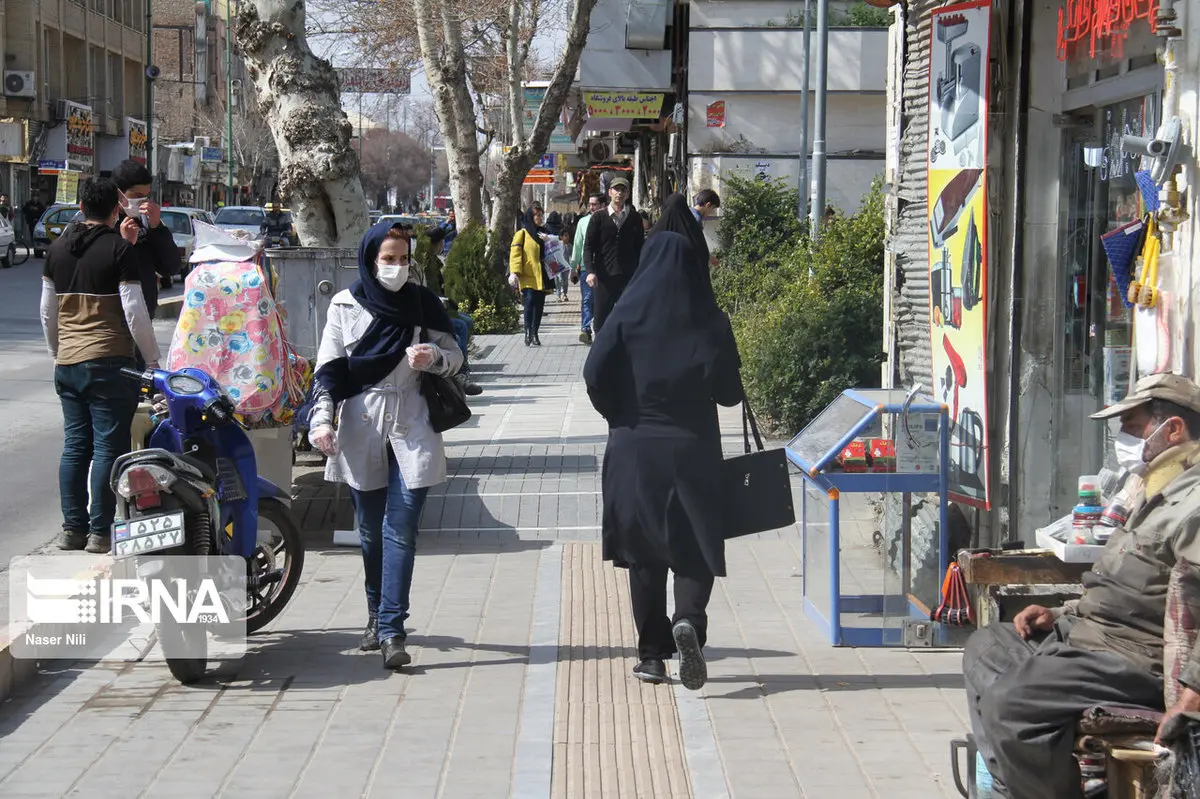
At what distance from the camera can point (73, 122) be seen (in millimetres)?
55688

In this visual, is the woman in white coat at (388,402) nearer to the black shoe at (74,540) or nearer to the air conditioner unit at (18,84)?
the black shoe at (74,540)

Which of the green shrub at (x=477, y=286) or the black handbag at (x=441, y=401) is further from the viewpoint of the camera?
the green shrub at (x=477, y=286)

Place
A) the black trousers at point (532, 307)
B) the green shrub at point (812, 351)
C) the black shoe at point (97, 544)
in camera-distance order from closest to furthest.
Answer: the black shoe at point (97, 544), the green shrub at point (812, 351), the black trousers at point (532, 307)

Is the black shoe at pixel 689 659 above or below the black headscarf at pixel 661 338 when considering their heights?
below

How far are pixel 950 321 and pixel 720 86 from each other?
Answer: 1877 cm

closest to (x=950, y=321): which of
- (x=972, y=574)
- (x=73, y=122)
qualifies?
(x=972, y=574)

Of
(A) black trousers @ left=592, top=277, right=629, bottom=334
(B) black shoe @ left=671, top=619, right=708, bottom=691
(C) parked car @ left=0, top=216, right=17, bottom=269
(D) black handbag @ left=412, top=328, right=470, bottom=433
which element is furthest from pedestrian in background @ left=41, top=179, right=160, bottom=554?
(C) parked car @ left=0, top=216, right=17, bottom=269

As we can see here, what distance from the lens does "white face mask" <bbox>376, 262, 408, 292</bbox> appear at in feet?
19.7

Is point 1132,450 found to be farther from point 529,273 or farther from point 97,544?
point 529,273

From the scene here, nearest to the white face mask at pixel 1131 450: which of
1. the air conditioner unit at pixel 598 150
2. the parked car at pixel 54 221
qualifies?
the parked car at pixel 54 221

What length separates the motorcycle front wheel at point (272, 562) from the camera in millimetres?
6422

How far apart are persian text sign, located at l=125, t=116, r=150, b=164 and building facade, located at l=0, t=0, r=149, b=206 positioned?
0.04 metres

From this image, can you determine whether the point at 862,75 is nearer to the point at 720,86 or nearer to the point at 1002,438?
the point at 720,86

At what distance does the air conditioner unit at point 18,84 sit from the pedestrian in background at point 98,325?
155ft
